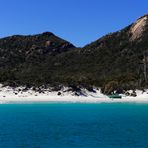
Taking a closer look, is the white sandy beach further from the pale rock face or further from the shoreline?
the pale rock face

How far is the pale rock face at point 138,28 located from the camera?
521 ft

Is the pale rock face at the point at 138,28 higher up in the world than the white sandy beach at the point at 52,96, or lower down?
higher up

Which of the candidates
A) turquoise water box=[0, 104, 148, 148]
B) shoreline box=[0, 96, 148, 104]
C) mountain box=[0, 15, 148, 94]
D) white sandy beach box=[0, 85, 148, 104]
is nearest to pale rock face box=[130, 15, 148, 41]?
mountain box=[0, 15, 148, 94]

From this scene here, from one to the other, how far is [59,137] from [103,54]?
4594 inches

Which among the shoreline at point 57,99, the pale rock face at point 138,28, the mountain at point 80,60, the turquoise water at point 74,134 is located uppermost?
the pale rock face at point 138,28

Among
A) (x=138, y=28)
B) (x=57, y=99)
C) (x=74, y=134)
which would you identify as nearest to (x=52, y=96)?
(x=57, y=99)

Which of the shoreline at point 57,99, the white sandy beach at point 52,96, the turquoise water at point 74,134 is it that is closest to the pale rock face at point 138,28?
the white sandy beach at point 52,96

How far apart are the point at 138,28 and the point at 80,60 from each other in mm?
27226

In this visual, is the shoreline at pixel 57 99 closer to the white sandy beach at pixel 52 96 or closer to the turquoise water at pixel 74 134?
the white sandy beach at pixel 52 96

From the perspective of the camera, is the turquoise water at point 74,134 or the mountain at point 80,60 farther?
the mountain at point 80,60

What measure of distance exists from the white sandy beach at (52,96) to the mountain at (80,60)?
11.8 ft

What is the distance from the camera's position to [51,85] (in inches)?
3915

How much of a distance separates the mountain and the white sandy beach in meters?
3.59

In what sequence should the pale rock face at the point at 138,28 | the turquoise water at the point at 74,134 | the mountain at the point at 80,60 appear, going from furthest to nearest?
the pale rock face at the point at 138,28 → the mountain at the point at 80,60 → the turquoise water at the point at 74,134
